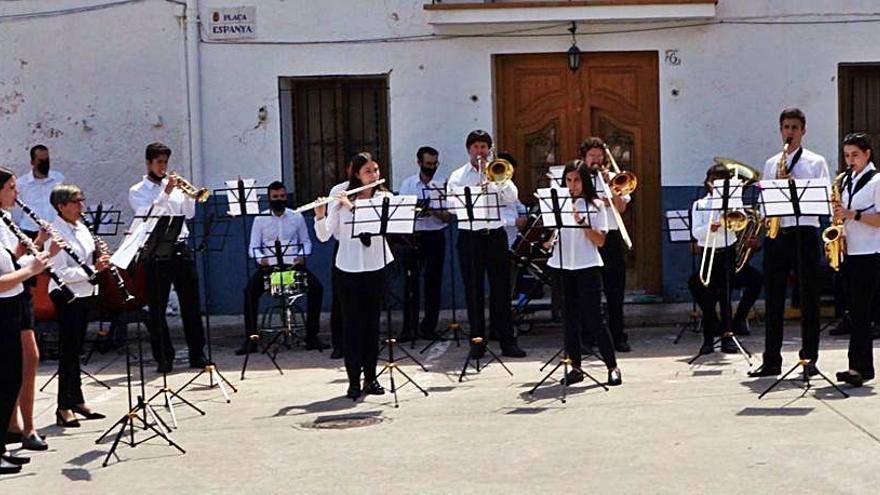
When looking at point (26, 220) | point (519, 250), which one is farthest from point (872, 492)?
point (26, 220)

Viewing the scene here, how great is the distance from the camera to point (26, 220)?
14719 millimetres

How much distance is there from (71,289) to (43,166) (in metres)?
5.35

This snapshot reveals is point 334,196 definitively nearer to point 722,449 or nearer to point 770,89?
point 722,449

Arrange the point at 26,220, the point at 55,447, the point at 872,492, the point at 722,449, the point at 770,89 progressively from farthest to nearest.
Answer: the point at 770,89
the point at 26,220
the point at 55,447
the point at 722,449
the point at 872,492

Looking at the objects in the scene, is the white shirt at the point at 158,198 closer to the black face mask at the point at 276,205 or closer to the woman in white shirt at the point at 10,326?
the black face mask at the point at 276,205

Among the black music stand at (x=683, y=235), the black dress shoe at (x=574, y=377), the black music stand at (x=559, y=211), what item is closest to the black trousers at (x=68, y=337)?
the black music stand at (x=559, y=211)

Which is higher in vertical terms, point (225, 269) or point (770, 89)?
point (770, 89)

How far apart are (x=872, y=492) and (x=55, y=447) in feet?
17.5

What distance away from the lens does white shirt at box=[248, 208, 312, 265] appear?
1435 centimetres

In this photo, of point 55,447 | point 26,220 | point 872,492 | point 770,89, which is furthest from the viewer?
point 770,89

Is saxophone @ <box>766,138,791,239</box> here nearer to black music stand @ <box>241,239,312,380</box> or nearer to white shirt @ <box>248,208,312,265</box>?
black music stand @ <box>241,239,312,380</box>

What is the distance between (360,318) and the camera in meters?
11.2

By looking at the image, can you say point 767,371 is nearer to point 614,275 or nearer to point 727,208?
point 727,208

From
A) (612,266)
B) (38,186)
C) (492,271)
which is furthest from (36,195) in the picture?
(612,266)
